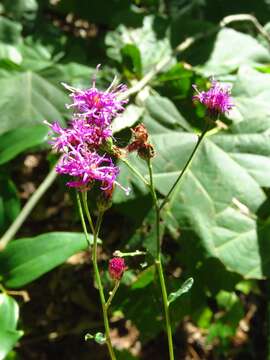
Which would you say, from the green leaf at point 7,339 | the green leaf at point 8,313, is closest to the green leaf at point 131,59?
the green leaf at point 8,313

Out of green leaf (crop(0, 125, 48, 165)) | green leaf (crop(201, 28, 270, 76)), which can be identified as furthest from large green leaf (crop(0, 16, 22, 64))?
green leaf (crop(201, 28, 270, 76))

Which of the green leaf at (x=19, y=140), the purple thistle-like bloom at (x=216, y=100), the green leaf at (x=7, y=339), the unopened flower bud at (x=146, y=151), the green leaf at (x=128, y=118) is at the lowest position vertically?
the green leaf at (x=7, y=339)

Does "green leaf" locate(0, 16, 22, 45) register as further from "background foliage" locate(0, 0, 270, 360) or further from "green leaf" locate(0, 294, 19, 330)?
"green leaf" locate(0, 294, 19, 330)

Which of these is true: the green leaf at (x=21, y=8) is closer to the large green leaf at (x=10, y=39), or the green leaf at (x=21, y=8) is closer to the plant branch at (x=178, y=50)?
the large green leaf at (x=10, y=39)

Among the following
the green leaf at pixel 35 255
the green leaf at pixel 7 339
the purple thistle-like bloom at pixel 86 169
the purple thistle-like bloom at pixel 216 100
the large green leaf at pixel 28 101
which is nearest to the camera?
the purple thistle-like bloom at pixel 86 169

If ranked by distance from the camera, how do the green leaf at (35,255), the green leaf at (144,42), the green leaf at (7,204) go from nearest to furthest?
1. the green leaf at (35,255)
2. the green leaf at (7,204)
3. the green leaf at (144,42)

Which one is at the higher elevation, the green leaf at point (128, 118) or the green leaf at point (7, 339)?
the green leaf at point (128, 118)

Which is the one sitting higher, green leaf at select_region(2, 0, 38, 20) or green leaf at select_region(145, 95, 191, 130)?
green leaf at select_region(2, 0, 38, 20)

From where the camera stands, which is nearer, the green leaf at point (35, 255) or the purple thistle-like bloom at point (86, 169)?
the purple thistle-like bloom at point (86, 169)
